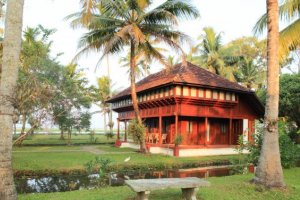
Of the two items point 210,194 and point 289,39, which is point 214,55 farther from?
point 210,194

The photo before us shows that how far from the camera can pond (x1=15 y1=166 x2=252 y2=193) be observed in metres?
10.5

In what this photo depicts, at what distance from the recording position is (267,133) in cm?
866

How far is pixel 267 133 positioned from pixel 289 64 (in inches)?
1324

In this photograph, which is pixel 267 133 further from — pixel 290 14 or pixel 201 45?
pixel 201 45

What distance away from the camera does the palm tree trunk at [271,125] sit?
837 cm

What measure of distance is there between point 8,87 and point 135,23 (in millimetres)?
12213

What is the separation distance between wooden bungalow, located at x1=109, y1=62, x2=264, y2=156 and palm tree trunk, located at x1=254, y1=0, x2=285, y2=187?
8.77 m

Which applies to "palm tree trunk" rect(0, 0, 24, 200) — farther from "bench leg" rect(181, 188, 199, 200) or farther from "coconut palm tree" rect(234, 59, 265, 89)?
"coconut palm tree" rect(234, 59, 265, 89)

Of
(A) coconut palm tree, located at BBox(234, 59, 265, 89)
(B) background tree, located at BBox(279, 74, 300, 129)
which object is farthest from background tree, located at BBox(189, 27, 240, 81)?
(B) background tree, located at BBox(279, 74, 300, 129)

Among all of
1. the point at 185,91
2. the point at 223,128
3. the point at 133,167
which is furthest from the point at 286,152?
the point at 223,128

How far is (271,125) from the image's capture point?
28.2ft

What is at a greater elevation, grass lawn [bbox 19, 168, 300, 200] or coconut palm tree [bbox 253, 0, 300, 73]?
coconut palm tree [bbox 253, 0, 300, 73]

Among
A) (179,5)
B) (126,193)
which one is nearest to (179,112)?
(179,5)

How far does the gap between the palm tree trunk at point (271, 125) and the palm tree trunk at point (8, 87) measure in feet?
19.9
